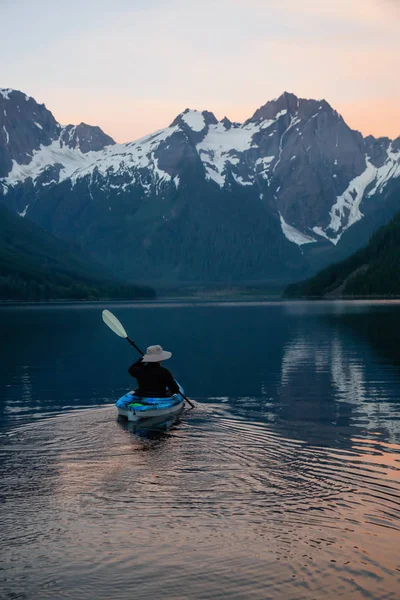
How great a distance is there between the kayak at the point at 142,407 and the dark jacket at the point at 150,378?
0.39m

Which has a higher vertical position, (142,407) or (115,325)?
(115,325)

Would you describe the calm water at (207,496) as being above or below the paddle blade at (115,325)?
below

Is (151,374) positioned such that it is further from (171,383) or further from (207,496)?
(207,496)

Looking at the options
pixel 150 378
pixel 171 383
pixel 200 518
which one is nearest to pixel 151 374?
pixel 150 378

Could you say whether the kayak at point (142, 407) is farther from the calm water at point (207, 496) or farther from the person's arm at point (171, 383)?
the calm water at point (207, 496)

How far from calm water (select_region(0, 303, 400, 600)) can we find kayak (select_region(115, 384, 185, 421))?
79 centimetres

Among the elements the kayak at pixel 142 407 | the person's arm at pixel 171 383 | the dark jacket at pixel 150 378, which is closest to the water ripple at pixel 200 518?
the kayak at pixel 142 407

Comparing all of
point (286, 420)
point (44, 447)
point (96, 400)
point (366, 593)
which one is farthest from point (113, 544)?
point (96, 400)

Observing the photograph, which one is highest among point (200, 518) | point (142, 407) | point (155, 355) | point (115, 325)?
point (115, 325)

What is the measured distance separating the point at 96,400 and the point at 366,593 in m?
34.9

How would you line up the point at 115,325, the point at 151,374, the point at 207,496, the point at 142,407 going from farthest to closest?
the point at 115,325
the point at 151,374
the point at 142,407
the point at 207,496

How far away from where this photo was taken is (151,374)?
4231 cm

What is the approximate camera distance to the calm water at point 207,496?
1955cm

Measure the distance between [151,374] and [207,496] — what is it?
16.4m
